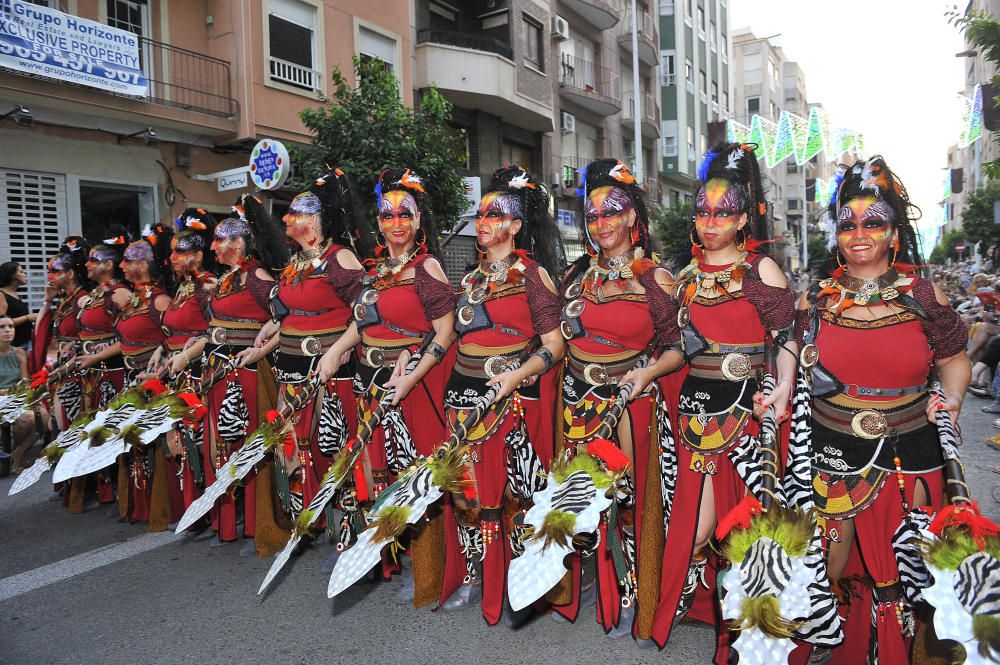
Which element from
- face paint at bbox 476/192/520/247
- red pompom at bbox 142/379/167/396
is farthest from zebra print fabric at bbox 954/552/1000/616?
red pompom at bbox 142/379/167/396

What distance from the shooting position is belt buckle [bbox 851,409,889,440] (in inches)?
106

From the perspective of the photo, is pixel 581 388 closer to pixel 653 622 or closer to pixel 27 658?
pixel 653 622

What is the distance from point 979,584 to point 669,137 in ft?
99.9

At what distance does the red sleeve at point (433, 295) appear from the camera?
3.78m

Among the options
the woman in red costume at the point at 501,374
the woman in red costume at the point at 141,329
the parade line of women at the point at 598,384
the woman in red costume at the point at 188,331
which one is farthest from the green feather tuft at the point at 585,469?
the woman in red costume at the point at 141,329

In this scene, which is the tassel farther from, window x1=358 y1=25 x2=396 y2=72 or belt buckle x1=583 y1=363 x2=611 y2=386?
window x1=358 y1=25 x2=396 y2=72

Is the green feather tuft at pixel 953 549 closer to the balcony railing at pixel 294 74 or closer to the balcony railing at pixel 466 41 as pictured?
the balcony railing at pixel 294 74

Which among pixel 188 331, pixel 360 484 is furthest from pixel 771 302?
pixel 188 331

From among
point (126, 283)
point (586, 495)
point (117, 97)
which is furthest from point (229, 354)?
point (117, 97)

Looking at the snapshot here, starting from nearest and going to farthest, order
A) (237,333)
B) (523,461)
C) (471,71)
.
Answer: (523,461), (237,333), (471,71)

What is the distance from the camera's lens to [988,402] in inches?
378

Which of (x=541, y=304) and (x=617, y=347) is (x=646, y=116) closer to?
(x=541, y=304)

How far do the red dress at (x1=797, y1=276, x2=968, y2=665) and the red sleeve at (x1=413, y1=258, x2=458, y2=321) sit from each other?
74.2 inches

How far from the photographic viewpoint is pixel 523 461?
3572mm
